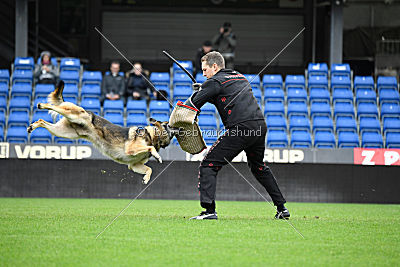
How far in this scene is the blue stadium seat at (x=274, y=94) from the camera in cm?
1627

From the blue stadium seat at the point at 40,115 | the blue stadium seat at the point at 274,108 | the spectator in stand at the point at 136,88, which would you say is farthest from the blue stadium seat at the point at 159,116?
the blue stadium seat at the point at 274,108

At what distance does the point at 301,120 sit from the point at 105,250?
34.3 ft

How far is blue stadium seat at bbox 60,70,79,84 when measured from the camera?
54.5 ft

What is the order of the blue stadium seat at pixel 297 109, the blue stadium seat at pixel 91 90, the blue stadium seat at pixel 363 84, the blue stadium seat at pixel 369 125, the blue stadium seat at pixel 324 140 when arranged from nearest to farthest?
the blue stadium seat at pixel 324 140 < the blue stadium seat at pixel 369 125 < the blue stadium seat at pixel 297 109 < the blue stadium seat at pixel 91 90 < the blue stadium seat at pixel 363 84

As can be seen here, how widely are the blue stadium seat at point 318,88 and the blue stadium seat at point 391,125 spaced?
1.62m

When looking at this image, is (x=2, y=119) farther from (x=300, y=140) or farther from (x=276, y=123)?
(x=300, y=140)

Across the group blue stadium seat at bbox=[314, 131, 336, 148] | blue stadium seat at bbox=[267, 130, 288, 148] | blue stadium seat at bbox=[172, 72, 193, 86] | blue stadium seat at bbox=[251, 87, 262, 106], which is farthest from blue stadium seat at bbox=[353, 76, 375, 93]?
blue stadium seat at bbox=[172, 72, 193, 86]

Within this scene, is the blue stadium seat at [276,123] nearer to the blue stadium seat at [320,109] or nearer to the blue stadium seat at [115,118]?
the blue stadium seat at [320,109]

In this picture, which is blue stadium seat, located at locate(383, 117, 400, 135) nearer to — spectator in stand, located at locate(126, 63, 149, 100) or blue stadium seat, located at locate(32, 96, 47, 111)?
spectator in stand, located at locate(126, 63, 149, 100)

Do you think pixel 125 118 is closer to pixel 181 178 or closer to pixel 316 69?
pixel 181 178

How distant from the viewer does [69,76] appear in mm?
16734

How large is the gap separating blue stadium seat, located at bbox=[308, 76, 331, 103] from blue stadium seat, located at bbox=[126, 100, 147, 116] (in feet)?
14.7

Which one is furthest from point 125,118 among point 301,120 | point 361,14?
point 361,14

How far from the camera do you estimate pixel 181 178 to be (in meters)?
14.0
